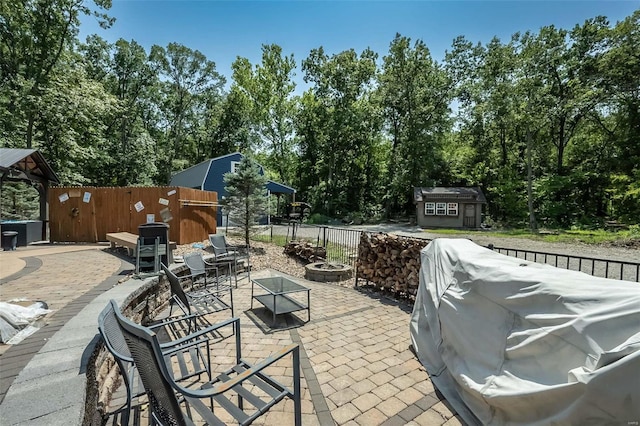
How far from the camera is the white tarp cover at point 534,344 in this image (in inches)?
59.3

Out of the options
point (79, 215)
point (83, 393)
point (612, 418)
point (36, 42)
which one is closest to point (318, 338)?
point (83, 393)

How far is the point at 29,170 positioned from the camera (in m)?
9.03

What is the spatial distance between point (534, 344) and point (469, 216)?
840 inches

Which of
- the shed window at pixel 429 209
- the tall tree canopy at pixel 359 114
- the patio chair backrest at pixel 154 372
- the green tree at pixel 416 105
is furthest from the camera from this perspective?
the green tree at pixel 416 105

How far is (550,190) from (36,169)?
2768 centimetres

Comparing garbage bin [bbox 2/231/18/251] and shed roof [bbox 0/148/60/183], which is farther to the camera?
shed roof [bbox 0/148/60/183]

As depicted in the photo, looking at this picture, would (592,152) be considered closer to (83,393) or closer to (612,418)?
(612,418)

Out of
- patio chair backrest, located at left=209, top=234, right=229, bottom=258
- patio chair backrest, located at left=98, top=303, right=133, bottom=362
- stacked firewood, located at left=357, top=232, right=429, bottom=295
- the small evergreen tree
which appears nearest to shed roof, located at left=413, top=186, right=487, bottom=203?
the small evergreen tree

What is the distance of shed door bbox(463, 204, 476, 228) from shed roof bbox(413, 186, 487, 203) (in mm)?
503

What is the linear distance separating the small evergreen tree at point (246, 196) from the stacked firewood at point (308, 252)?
1.96 metres

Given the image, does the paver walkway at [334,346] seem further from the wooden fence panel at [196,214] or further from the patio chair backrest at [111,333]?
the wooden fence panel at [196,214]

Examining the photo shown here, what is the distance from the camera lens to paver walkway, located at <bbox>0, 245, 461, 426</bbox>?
2.45m

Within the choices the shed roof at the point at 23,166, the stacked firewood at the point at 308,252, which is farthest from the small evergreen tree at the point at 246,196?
the shed roof at the point at 23,166

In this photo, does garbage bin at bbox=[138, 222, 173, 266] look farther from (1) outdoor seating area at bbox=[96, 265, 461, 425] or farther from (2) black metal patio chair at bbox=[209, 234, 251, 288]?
(1) outdoor seating area at bbox=[96, 265, 461, 425]
